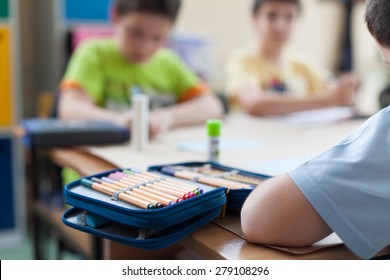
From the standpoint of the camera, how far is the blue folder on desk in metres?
1.24

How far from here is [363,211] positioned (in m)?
0.58

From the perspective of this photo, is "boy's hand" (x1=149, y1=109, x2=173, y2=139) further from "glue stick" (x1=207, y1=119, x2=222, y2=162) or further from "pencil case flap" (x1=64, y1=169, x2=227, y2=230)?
"pencil case flap" (x1=64, y1=169, x2=227, y2=230)

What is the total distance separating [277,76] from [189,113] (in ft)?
1.98

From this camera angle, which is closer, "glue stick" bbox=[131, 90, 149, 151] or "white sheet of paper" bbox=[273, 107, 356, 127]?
"glue stick" bbox=[131, 90, 149, 151]

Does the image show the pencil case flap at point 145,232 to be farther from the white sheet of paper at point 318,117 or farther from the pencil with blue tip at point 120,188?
the white sheet of paper at point 318,117

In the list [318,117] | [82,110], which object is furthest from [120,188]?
[318,117]

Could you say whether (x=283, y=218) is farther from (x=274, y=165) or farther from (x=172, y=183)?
(x=274, y=165)

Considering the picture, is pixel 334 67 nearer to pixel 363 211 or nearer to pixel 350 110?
pixel 350 110

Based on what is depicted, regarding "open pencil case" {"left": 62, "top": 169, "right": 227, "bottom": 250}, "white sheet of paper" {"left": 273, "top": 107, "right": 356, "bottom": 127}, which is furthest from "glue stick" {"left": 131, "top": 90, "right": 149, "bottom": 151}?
"white sheet of paper" {"left": 273, "top": 107, "right": 356, "bottom": 127}

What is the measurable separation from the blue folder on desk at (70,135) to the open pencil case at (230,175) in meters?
0.41

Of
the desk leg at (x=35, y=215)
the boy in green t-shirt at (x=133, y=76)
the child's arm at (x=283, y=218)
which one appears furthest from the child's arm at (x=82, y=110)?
the child's arm at (x=283, y=218)

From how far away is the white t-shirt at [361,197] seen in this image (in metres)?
0.58

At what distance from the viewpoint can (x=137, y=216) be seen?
2.06ft

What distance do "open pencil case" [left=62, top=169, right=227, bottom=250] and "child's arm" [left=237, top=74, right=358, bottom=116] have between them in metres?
1.11
